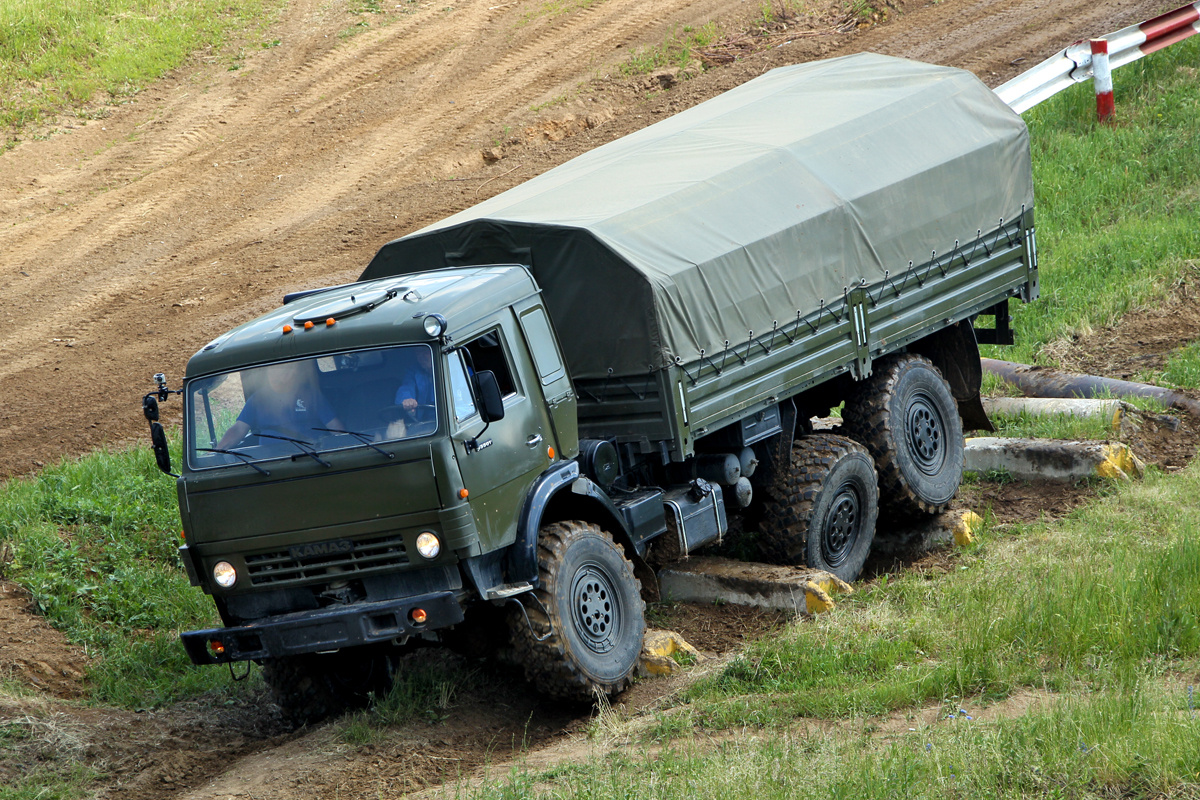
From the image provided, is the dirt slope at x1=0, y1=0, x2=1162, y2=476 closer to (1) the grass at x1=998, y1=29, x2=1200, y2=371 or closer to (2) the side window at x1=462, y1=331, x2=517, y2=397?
(1) the grass at x1=998, y1=29, x2=1200, y2=371

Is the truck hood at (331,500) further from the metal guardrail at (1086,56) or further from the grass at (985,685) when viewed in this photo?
the metal guardrail at (1086,56)

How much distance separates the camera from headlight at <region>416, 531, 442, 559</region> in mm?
6855

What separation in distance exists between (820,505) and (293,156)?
1101 centimetres

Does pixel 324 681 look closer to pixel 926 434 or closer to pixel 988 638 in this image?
pixel 988 638

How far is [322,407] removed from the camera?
7.07 metres

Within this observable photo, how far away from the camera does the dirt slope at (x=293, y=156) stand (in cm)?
1379

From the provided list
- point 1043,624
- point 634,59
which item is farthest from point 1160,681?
point 634,59

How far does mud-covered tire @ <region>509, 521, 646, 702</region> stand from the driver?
150 cm

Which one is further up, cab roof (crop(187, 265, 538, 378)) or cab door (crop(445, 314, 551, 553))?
cab roof (crop(187, 265, 538, 378))

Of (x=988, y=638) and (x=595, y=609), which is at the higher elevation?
(x=595, y=609)

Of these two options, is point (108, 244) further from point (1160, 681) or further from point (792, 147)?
point (1160, 681)

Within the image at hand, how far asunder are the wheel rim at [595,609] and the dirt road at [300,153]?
1149 mm

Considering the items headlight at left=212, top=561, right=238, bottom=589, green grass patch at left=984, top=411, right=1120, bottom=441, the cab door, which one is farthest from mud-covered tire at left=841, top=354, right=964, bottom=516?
headlight at left=212, top=561, right=238, bottom=589

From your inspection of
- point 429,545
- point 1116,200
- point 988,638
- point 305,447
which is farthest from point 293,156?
point 988,638
